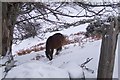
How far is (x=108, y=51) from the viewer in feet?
6.51

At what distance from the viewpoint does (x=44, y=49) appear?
237 centimetres

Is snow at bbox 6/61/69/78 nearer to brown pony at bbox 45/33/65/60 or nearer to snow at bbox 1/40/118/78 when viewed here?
snow at bbox 1/40/118/78

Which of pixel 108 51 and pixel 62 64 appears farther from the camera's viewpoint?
pixel 62 64

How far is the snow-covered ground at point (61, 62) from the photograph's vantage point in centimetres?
195

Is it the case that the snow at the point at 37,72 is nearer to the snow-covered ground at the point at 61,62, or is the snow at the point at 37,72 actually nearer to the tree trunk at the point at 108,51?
the snow-covered ground at the point at 61,62

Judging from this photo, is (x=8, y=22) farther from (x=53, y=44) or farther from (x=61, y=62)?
(x=61, y=62)

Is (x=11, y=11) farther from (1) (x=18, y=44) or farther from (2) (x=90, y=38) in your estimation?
(2) (x=90, y=38)

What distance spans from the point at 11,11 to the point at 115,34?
121 centimetres

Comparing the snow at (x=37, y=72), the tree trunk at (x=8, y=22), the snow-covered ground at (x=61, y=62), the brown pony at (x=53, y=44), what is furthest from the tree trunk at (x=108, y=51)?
the tree trunk at (x=8, y=22)

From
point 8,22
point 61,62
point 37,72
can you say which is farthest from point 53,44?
point 8,22

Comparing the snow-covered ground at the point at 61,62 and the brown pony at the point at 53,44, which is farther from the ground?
the brown pony at the point at 53,44

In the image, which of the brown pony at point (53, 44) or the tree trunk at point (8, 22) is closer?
the brown pony at point (53, 44)

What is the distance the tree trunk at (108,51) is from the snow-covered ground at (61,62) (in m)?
0.10

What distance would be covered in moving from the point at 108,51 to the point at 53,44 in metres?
0.53
